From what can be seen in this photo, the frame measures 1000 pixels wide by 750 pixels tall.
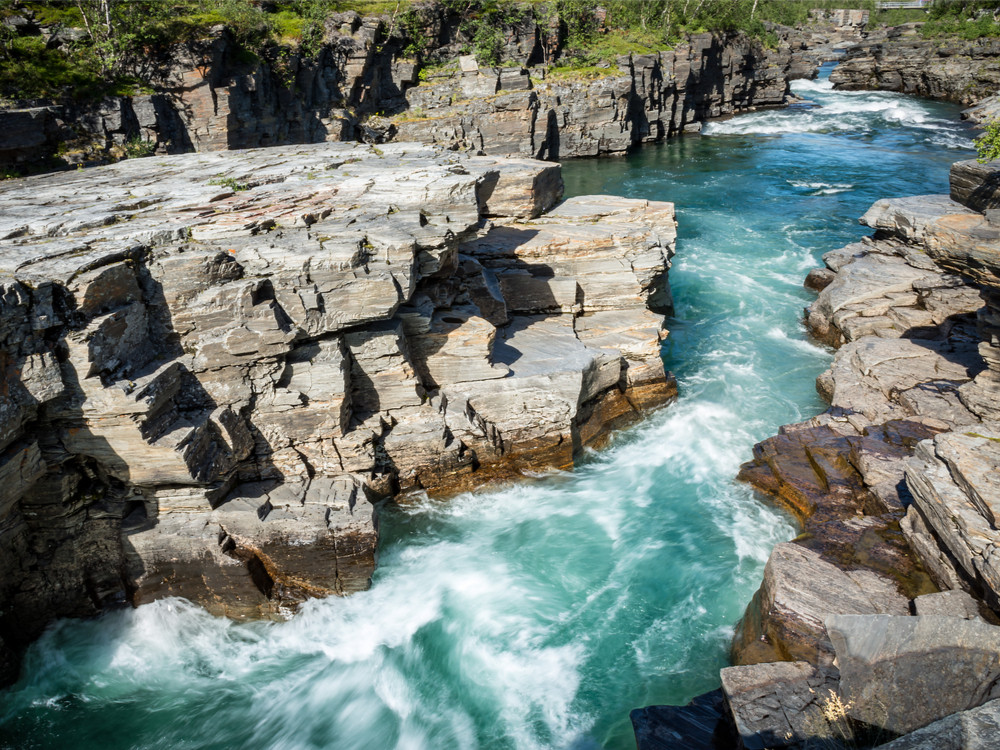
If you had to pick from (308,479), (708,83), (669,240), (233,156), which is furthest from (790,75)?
(308,479)

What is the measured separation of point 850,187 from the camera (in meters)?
38.3

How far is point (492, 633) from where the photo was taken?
478 inches

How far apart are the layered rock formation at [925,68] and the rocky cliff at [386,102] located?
18.9 meters

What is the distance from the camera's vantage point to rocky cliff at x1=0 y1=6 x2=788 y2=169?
1319 inches

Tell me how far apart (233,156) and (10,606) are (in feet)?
47.4

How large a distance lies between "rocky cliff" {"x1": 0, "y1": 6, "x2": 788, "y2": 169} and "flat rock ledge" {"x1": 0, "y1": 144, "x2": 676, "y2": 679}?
2002 cm

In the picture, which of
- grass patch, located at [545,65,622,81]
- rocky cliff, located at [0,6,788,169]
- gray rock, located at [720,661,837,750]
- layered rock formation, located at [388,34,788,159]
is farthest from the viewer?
grass patch, located at [545,65,622,81]

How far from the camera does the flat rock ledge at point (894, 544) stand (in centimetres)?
838

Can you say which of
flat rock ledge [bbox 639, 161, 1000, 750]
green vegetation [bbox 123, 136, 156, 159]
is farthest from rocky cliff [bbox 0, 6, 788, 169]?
flat rock ledge [bbox 639, 161, 1000, 750]

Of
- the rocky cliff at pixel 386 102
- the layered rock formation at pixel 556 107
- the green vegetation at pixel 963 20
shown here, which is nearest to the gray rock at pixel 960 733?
the rocky cliff at pixel 386 102

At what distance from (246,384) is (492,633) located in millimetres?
7018

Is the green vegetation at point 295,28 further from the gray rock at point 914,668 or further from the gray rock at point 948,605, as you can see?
the gray rock at point 948,605

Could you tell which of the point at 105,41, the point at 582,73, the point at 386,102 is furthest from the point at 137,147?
the point at 582,73

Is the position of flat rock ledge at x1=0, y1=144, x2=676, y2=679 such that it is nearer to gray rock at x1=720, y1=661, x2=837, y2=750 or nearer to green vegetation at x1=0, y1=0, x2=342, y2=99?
gray rock at x1=720, y1=661, x2=837, y2=750
